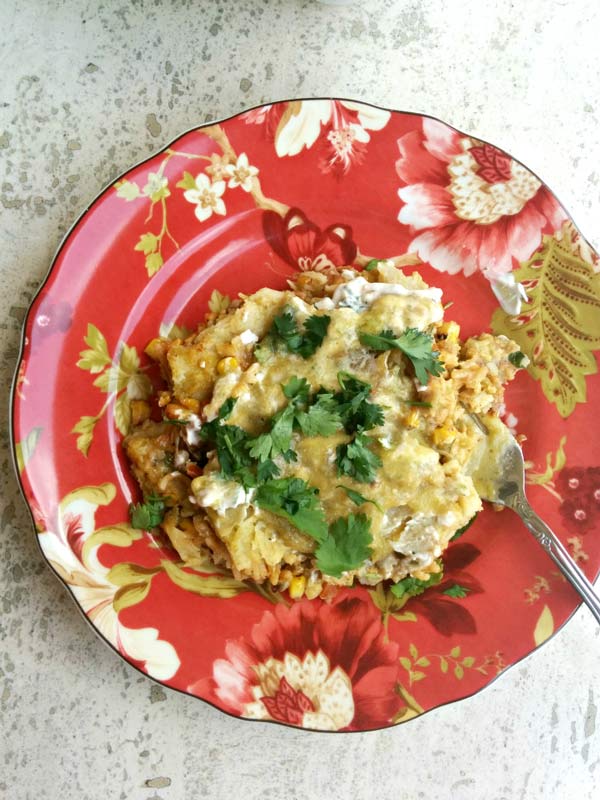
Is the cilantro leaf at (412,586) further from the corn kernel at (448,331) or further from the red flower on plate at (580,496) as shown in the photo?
the corn kernel at (448,331)

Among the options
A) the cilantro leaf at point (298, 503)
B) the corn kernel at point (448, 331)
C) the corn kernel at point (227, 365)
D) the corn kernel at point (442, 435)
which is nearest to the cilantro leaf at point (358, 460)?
the cilantro leaf at point (298, 503)

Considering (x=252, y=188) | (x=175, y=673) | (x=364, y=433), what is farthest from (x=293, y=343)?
(x=175, y=673)

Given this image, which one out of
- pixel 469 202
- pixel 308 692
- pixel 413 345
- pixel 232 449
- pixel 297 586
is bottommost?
pixel 308 692

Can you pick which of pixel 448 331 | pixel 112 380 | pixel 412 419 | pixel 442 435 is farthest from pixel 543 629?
pixel 112 380

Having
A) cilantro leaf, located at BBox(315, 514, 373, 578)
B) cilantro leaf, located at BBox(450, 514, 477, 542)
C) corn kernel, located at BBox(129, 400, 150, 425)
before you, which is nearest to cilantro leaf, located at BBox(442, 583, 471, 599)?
cilantro leaf, located at BBox(450, 514, 477, 542)

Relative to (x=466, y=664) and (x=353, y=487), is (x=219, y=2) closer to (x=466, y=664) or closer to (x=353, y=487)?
(x=353, y=487)

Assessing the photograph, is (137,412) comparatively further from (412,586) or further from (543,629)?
(543,629)
